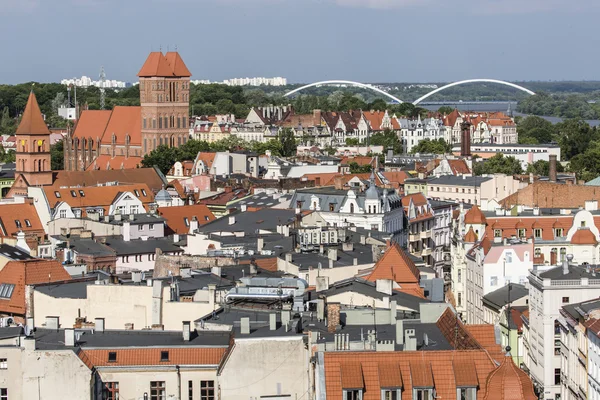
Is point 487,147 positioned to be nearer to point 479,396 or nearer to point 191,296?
point 191,296

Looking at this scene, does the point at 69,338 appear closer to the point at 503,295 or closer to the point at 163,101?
the point at 503,295

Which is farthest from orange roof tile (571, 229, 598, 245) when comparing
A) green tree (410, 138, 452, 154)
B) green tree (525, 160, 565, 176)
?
green tree (410, 138, 452, 154)

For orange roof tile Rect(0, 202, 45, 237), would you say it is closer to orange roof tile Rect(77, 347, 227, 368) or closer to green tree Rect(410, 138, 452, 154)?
orange roof tile Rect(77, 347, 227, 368)

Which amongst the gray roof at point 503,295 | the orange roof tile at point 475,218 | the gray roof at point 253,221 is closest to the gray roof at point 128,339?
the gray roof at point 503,295

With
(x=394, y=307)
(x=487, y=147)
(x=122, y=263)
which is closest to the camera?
(x=394, y=307)

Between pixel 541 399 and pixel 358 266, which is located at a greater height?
pixel 358 266

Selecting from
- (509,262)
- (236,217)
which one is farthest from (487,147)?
(509,262)

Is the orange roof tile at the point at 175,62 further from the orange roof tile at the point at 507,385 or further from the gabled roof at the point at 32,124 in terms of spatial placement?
the orange roof tile at the point at 507,385

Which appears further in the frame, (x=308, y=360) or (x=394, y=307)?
(x=394, y=307)
